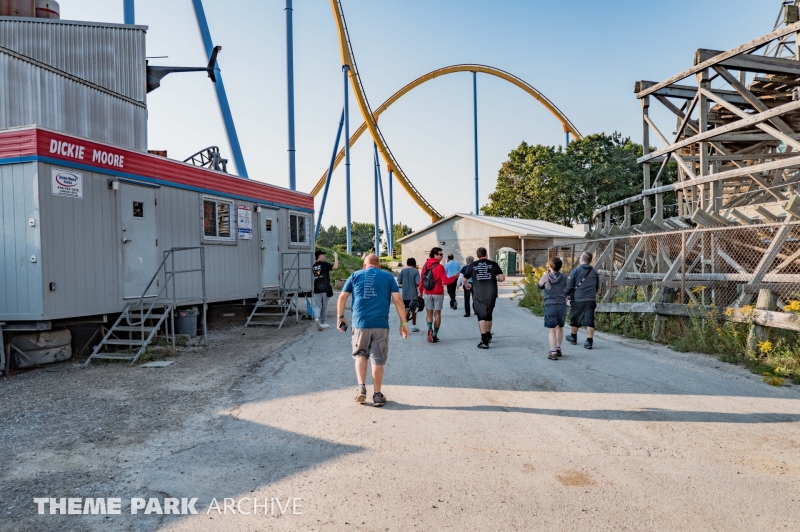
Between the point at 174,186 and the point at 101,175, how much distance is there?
5.96 ft

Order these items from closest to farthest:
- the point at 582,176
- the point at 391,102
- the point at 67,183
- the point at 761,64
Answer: the point at 67,183
the point at 761,64
the point at 391,102
the point at 582,176

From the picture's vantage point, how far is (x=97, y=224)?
27.8ft

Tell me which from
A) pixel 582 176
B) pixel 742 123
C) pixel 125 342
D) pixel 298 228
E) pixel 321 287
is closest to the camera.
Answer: pixel 125 342

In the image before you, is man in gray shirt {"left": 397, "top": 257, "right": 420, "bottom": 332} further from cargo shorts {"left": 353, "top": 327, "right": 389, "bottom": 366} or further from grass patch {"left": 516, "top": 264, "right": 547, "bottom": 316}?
grass patch {"left": 516, "top": 264, "right": 547, "bottom": 316}

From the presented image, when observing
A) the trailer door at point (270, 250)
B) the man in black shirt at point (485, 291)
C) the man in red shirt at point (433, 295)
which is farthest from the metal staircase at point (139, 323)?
the man in black shirt at point (485, 291)

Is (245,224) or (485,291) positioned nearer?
(485,291)

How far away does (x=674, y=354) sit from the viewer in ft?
27.4

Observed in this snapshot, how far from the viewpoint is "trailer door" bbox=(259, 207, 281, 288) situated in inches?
531

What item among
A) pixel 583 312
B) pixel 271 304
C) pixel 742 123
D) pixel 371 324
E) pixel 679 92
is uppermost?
pixel 679 92

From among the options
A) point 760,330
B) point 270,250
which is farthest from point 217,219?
point 760,330

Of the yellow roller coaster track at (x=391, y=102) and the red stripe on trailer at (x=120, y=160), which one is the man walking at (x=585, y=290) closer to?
the red stripe on trailer at (x=120, y=160)

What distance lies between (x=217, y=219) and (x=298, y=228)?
11.9ft

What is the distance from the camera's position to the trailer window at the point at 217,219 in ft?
37.4

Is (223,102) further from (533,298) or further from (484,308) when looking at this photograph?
(484,308)
